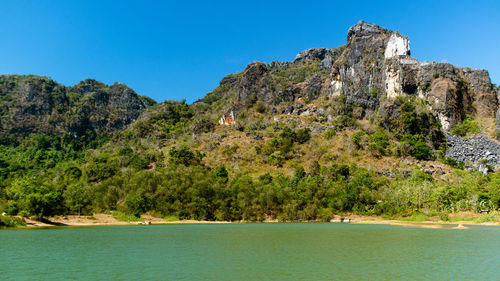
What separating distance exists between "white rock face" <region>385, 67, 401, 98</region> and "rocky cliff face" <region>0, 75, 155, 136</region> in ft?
436

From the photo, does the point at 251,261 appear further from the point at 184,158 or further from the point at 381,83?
the point at 381,83

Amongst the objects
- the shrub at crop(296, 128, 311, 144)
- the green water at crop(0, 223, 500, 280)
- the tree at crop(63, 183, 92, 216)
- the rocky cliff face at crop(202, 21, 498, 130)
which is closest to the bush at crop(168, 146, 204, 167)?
the tree at crop(63, 183, 92, 216)

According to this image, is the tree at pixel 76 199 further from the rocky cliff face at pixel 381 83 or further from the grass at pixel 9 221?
the rocky cliff face at pixel 381 83

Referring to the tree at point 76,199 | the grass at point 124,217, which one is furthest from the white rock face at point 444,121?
the tree at point 76,199

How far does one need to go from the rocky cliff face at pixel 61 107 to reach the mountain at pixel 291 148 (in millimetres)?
696

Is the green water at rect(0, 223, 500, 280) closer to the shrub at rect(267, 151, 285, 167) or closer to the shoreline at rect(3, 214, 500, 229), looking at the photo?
the shoreline at rect(3, 214, 500, 229)

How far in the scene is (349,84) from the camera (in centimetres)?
11706

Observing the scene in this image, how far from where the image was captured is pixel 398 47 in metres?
111

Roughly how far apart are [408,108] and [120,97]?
152496mm

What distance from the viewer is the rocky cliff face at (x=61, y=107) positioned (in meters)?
158

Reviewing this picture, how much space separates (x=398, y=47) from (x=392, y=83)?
41.4 ft

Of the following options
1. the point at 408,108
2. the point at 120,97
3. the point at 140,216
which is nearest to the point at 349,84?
the point at 408,108

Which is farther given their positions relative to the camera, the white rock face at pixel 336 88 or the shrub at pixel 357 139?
the white rock face at pixel 336 88

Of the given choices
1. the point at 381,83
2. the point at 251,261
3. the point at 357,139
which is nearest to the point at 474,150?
the point at 357,139
